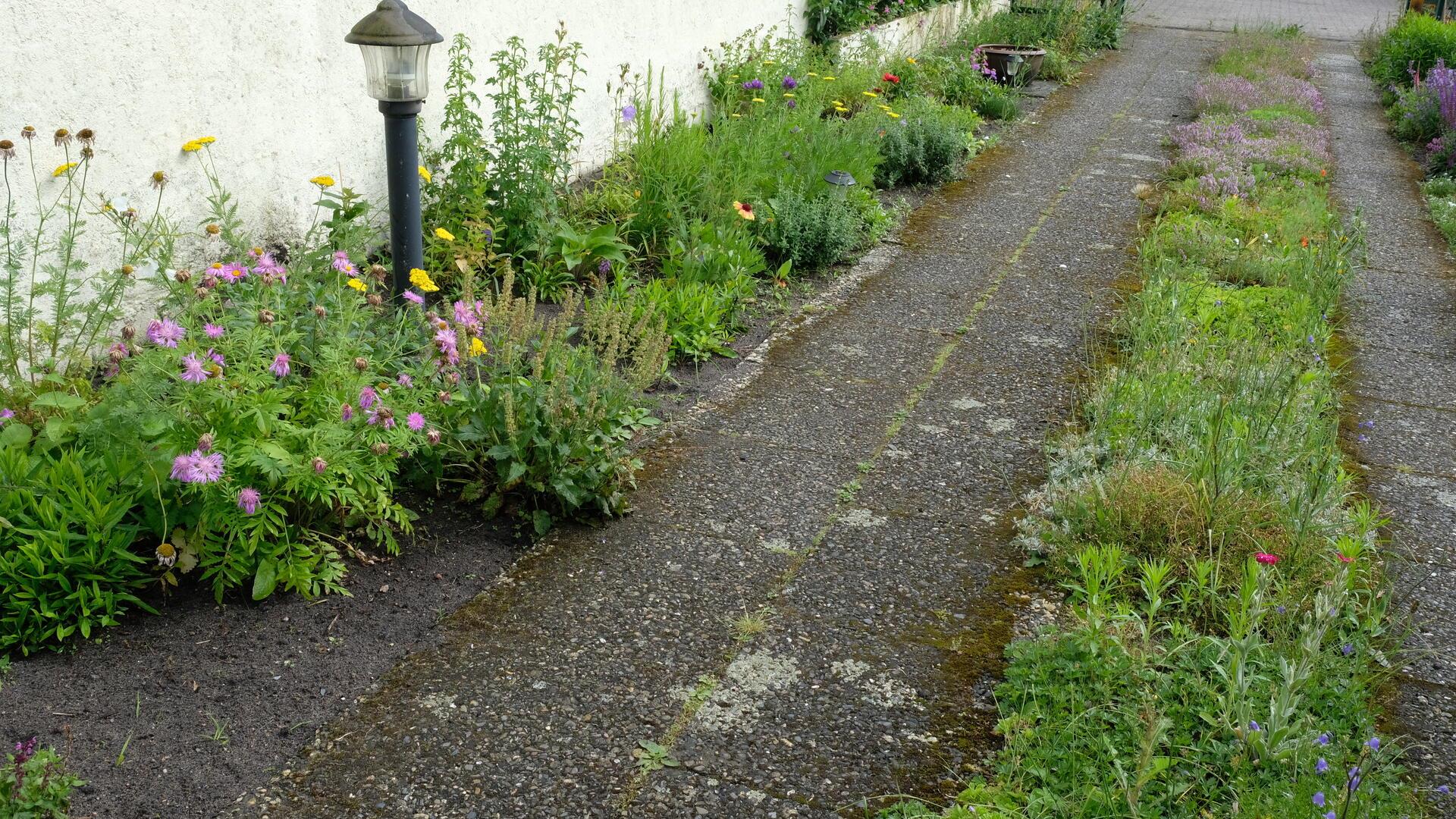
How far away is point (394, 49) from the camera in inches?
155

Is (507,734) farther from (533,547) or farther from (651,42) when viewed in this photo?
(651,42)

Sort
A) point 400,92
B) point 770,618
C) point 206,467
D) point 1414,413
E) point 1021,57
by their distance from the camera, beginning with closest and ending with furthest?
point 206,467 < point 770,618 < point 400,92 < point 1414,413 < point 1021,57

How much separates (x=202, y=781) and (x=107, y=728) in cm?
28

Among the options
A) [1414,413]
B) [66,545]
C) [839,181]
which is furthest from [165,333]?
[1414,413]

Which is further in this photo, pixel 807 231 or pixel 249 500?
pixel 807 231

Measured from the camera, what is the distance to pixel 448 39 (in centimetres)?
534

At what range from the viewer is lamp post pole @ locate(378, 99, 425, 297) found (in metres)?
4.05

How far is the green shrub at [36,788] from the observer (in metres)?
2.23

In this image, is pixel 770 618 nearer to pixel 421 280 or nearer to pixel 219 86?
pixel 421 280

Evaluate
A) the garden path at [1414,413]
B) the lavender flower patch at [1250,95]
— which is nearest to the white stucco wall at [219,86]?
the garden path at [1414,413]

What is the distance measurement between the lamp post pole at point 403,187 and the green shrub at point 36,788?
7.40 feet

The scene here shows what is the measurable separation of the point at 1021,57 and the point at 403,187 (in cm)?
822

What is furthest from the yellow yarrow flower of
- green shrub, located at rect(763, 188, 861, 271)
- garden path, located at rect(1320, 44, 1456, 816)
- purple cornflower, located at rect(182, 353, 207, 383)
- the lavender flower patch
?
the lavender flower patch

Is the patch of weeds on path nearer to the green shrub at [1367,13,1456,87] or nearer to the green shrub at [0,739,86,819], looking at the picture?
the green shrub at [0,739,86,819]
